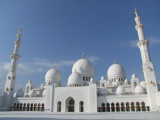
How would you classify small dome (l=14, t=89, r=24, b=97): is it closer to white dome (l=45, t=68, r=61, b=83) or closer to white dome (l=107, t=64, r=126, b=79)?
white dome (l=45, t=68, r=61, b=83)

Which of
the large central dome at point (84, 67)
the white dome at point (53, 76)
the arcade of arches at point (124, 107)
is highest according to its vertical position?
the large central dome at point (84, 67)

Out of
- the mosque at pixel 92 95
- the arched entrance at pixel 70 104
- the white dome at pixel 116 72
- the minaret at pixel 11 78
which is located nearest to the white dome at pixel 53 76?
the mosque at pixel 92 95

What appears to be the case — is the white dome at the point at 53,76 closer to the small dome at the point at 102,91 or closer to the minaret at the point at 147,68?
the small dome at the point at 102,91

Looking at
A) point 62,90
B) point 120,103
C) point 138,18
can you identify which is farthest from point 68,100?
point 138,18

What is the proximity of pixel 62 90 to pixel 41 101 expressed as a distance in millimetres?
6260

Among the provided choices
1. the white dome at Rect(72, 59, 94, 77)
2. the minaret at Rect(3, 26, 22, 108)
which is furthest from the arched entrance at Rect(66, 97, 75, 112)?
the minaret at Rect(3, 26, 22, 108)

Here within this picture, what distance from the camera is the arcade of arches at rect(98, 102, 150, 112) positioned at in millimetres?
25234

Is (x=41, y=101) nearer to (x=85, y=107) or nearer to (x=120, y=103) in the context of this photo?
(x=85, y=107)

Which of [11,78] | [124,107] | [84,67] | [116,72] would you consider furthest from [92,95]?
[11,78]

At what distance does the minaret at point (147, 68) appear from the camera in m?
23.8

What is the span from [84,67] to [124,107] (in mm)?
15070

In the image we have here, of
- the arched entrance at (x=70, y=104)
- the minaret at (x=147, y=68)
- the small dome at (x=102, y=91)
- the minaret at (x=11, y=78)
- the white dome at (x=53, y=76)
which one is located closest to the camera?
the minaret at (x=147, y=68)

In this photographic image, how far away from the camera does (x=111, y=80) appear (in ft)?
123

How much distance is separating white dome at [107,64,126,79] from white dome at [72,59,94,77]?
530 cm
